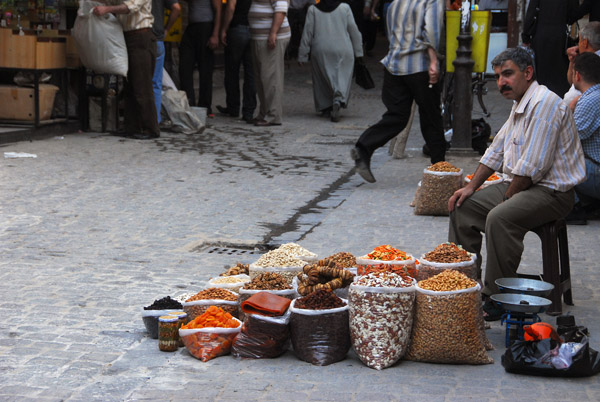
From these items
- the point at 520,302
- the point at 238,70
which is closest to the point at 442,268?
the point at 520,302

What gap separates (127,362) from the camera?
447cm

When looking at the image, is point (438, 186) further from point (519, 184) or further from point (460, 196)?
point (519, 184)

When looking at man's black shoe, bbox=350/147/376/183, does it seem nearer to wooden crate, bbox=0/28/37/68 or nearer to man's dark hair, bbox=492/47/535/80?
man's dark hair, bbox=492/47/535/80

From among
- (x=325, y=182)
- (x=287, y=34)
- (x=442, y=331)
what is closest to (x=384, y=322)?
(x=442, y=331)

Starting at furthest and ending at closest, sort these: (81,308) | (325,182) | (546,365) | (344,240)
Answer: (325,182) < (344,240) < (81,308) < (546,365)

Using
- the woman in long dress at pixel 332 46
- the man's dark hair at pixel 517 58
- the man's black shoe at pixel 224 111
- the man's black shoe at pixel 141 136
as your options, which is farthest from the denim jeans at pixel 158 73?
the man's dark hair at pixel 517 58

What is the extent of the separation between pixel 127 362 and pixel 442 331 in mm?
1475

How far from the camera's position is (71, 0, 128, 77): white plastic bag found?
11047 millimetres

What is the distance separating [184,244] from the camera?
270 inches

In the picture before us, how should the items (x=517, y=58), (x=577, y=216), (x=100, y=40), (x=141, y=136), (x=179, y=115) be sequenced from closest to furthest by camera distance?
1. (x=517, y=58)
2. (x=577, y=216)
3. (x=100, y=40)
4. (x=141, y=136)
5. (x=179, y=115)

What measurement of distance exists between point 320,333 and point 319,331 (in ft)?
0.04

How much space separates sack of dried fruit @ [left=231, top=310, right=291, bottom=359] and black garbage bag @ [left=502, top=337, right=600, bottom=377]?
1.05 meters

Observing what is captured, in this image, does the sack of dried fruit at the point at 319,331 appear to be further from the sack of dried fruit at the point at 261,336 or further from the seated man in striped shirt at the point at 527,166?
the seated man in striped shirt at the point at 527,166

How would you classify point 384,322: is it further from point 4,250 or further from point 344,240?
point 4,250
